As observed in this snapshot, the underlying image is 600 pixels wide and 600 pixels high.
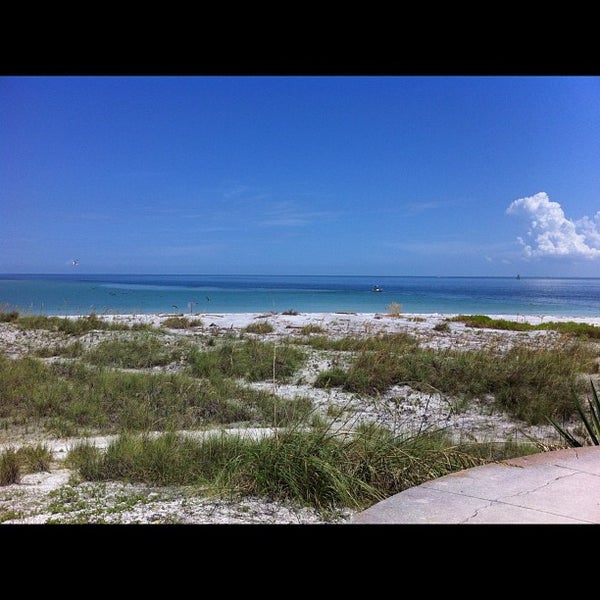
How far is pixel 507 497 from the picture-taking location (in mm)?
2703

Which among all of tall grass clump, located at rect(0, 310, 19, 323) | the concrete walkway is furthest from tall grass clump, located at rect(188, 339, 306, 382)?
tall grass clump, located at rect(0, 310, 19, 323)

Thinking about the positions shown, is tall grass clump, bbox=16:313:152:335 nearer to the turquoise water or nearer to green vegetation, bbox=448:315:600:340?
the turquoise water

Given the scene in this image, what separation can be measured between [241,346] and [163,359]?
1.54 m

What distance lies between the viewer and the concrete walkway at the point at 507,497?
247cm

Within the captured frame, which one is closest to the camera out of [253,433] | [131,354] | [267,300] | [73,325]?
[253,433]

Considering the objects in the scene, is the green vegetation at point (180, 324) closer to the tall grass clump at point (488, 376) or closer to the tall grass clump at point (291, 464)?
the tall grass clump at point (488, 376)

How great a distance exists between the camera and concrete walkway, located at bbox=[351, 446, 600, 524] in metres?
2.47

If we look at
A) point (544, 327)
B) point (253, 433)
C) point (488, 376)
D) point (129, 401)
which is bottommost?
point (129, 401)

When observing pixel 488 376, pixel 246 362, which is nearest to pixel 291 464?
pixel 488 376

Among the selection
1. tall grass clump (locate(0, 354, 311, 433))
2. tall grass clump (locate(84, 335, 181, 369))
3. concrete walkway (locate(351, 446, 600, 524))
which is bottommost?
tall grass clump (locate(0, 354, 311, 433))

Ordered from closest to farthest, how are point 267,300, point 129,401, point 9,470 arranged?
point 9,470 < point 129,401 < point 267,300

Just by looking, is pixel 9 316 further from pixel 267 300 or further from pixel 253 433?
pixel 267 300

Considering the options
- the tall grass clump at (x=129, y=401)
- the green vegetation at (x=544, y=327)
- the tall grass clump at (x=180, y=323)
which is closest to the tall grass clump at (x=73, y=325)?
the tall grass clump at (x=180, y=323)
